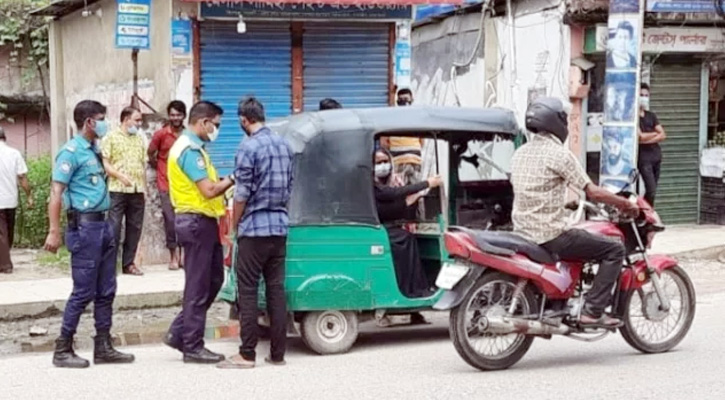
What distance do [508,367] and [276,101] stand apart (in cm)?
689

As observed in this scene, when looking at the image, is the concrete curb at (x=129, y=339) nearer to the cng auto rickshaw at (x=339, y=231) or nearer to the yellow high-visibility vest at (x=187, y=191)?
the cng auto rickshaw at (x=339, y=231)

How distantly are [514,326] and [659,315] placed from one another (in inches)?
50.0

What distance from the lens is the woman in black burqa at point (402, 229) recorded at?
846cm

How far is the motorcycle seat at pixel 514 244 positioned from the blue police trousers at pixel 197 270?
1.81 m

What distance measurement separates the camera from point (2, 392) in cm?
691

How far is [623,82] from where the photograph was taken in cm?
1236

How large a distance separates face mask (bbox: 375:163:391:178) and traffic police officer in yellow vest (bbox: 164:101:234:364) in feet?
4.87

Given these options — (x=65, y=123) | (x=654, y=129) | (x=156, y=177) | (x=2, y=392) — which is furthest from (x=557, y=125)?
(x=65, y=123)

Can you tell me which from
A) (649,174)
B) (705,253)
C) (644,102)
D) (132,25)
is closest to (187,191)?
(132,25)

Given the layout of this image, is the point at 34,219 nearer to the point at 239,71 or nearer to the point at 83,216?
the point at 239,71

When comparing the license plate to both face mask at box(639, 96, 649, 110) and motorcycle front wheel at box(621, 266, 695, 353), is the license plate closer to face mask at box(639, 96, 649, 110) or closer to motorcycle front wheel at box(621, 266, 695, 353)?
motorcycle front wheel at box(621, 266, 695, 353)

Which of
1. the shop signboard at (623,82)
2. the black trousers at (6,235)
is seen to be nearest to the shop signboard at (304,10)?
the shop signboard at (623,82)

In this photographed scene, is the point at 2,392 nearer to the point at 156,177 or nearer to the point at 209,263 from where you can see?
the point at 209,263

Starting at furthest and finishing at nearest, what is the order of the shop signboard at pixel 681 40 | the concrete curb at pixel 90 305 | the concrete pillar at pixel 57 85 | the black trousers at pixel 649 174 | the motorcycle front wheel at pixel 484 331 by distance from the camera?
the concrete pillar at pixel 57 85 < the shop signboard at pixel 681 40 < the black trousers at pixel 649 174 < the concrete curb at pixel 90 305 < the motorcycle front wheel at pixel 484 331
